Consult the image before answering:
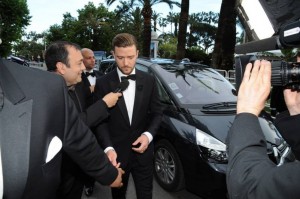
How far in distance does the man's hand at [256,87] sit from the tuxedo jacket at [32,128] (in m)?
0.89

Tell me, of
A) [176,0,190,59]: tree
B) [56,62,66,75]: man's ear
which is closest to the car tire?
[56,62,66,75]: man's ear

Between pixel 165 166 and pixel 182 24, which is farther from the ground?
pixel 182 24

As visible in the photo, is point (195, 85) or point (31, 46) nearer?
point (195, 85)

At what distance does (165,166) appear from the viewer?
14.2 feet

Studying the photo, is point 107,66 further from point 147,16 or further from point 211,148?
point 147,16

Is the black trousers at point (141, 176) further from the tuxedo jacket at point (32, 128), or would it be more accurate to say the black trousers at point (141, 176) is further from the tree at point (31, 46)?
the tree at point (31, 46)

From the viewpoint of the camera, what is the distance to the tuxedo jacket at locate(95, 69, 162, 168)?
3.10 meters

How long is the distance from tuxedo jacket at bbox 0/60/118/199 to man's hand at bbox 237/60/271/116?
89cm

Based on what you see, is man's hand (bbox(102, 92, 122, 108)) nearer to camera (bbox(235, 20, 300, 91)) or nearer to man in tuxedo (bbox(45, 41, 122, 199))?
man in tuxedo (bbox(45, 41, 122, 199))

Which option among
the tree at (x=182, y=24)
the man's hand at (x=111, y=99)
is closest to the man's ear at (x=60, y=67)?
the man's hand at (x=111, y=99)

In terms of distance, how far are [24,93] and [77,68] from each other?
1429mm

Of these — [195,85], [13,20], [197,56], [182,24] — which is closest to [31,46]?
[13,20]

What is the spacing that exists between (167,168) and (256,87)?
10.6ft

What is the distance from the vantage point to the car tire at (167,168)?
4.07 m
